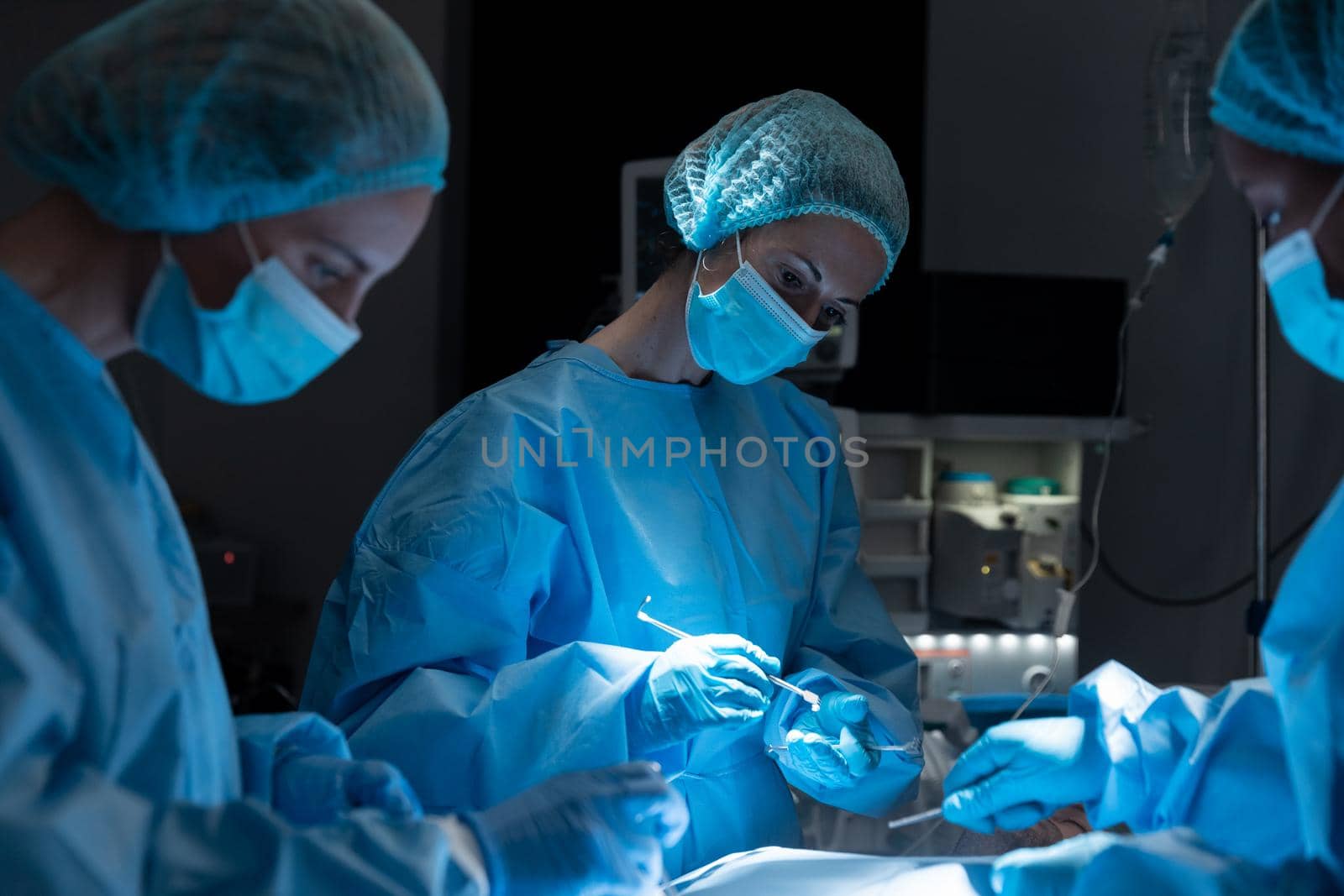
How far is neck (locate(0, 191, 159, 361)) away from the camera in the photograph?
79cm

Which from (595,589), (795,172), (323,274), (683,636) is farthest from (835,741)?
(323,274)

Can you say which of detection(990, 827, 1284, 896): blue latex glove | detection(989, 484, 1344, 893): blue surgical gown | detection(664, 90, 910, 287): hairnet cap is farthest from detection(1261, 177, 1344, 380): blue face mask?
detection(664, 90, 910, 287): hairnet cap

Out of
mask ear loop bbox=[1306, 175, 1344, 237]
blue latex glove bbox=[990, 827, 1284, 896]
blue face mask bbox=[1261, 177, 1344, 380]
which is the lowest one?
blue latex glove bbox=[990, 827, 1284, 896]

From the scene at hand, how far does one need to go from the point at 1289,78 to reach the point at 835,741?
880 mm

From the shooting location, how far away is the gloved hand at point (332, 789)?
906 millimetres

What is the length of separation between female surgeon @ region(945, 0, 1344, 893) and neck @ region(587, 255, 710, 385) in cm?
72

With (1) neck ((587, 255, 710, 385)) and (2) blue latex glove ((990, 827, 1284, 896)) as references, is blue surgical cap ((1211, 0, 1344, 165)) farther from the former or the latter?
(1) neck ((587, 255, 710, 385))

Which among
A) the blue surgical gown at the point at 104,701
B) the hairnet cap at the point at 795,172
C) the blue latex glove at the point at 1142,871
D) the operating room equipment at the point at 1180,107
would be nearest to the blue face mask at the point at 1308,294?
the blue latex glove at the point at 1142,871

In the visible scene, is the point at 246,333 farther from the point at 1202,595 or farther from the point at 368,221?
the point at 1202,595

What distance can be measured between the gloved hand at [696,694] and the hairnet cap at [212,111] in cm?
64

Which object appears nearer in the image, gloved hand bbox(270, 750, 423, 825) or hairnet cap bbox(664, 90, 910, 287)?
gloved hand bbox(270, 750, 423, 825)

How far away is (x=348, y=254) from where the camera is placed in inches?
33.7

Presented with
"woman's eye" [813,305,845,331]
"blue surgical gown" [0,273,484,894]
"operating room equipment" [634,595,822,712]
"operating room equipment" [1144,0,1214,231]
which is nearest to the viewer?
"blue surgical gown" [0,273,484,894]

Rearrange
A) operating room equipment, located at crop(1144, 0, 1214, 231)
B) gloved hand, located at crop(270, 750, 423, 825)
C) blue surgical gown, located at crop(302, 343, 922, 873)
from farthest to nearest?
operating room equipment, located at crop(1144, 0, 1214, 231), blue surgical gown, located at crop(302, 343, 922, 873), gloved hand, located at crop(270, 750, 423, 825)
